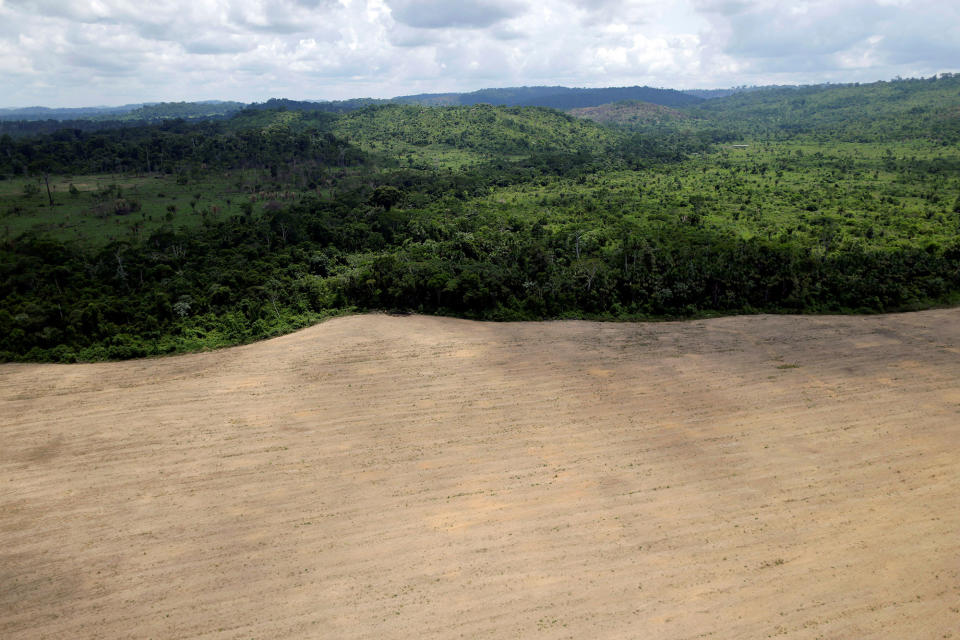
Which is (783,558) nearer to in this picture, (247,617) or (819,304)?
(247,617)

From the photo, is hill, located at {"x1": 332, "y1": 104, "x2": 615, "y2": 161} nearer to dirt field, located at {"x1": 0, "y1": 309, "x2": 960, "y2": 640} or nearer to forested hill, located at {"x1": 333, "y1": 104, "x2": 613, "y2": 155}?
forested hill, located at {"x1": 333, "y1": 104, "x2": 613, "y2": 155}

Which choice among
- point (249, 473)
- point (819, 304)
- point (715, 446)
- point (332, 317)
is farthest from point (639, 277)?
point (249, 473)

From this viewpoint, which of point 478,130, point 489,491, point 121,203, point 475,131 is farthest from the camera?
point 478,130

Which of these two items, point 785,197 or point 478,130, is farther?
point 478,130

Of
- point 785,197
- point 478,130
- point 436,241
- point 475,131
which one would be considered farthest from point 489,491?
point 478,130

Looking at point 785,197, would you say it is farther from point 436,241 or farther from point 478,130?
point 478,130

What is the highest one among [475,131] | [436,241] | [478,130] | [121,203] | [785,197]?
[478,130]

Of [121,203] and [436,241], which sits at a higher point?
[121,203]
